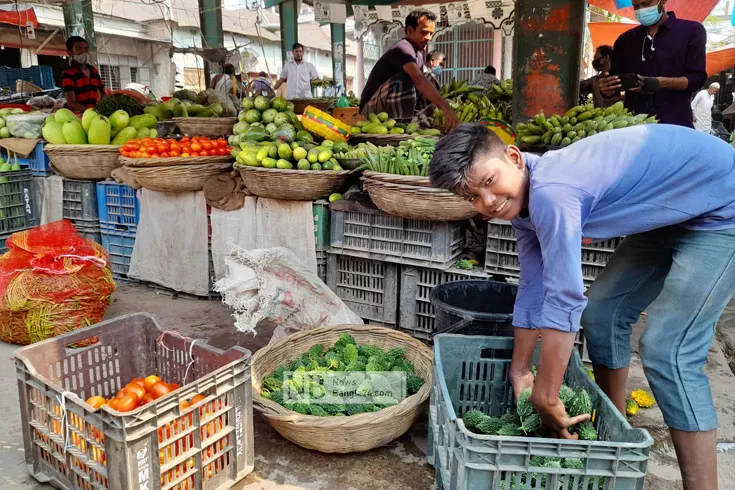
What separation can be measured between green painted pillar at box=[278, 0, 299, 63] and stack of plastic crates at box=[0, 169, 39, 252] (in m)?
9.57

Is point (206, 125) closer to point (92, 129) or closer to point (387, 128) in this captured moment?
point (92, 129)

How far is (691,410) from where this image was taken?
6.02ft

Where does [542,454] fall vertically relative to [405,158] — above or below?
below

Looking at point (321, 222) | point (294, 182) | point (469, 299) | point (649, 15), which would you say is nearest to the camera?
point (469, 299)

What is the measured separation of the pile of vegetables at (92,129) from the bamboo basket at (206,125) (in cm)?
26

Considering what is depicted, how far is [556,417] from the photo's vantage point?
1736 millimetres

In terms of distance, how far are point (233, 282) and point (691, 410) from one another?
2219mm

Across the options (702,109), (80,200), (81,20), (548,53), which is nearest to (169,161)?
(80,200)

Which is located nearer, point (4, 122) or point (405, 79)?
point (405, 79)

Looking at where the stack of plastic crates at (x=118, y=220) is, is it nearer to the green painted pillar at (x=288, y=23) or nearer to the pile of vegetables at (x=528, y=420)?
the pile of vegetables at (x=528, y=420)

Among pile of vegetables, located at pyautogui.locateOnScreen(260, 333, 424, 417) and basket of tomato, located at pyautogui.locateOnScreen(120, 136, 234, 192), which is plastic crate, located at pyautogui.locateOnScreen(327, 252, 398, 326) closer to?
pile of vegetables, located at pyautogui.locateOnScreen(260, 333, 424, 417)

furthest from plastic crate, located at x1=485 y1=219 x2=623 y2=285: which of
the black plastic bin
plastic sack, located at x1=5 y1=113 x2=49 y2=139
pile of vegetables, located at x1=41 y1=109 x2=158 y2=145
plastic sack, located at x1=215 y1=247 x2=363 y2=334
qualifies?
plastic sack, located at x1=5 y1=113 x2=49 y2=139

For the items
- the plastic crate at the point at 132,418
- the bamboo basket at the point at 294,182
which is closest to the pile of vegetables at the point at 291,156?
the bamboo basket at the point at 294,182

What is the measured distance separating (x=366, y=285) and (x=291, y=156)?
1003mm
